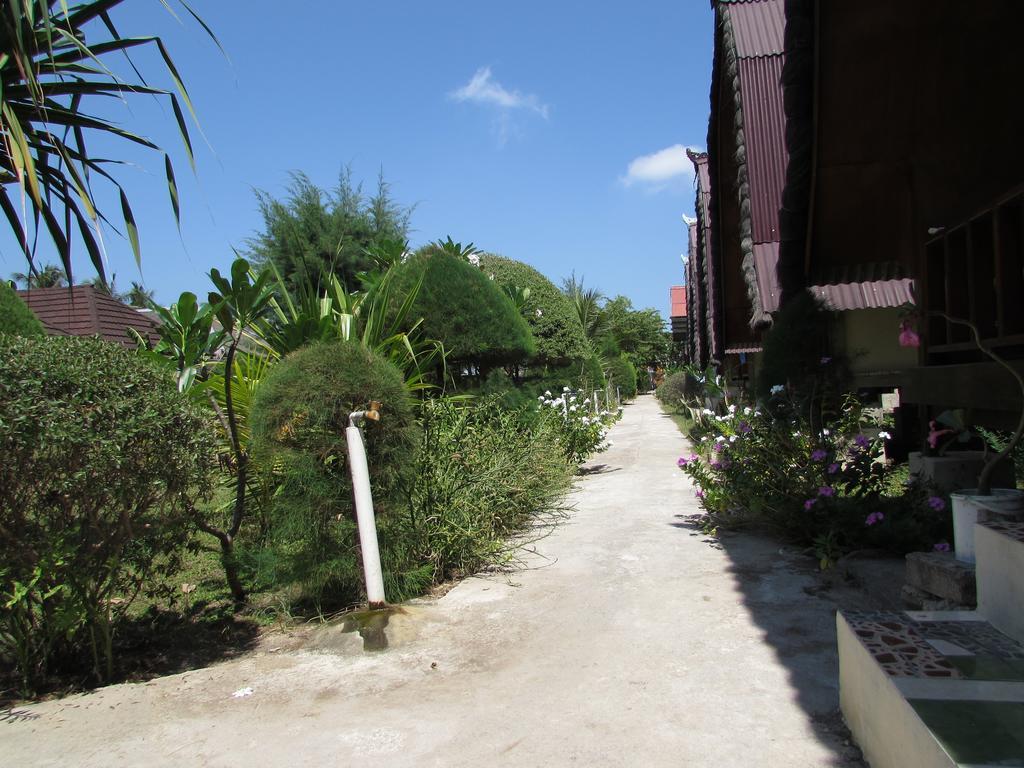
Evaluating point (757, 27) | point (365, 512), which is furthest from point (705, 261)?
point (365, 512)

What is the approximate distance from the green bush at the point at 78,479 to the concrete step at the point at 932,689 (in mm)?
3166

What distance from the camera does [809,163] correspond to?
531 centimetres

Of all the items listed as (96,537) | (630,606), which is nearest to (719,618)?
(630,606)

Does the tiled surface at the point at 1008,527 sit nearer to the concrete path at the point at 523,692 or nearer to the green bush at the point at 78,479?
the concrete path at the point at 523,692

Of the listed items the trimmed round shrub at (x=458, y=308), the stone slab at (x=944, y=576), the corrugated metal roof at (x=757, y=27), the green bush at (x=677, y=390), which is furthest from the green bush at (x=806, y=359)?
the green bush at (x=677, y=390)

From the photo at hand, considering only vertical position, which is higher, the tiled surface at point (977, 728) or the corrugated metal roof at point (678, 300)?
the corrugated metal roof at point (678, 300)

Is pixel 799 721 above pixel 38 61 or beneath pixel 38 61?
beneath

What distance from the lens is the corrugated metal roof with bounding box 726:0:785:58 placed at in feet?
26.6

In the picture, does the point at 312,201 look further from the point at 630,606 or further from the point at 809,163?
the point at 630,606

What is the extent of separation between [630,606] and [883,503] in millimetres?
2270

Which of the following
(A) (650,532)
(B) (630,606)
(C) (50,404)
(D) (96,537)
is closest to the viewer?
(C) (50,404)

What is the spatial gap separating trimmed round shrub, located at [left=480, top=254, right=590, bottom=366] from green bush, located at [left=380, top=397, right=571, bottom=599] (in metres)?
4.54

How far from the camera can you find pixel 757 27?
8.32m

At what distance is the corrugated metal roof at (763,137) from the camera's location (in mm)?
7758
